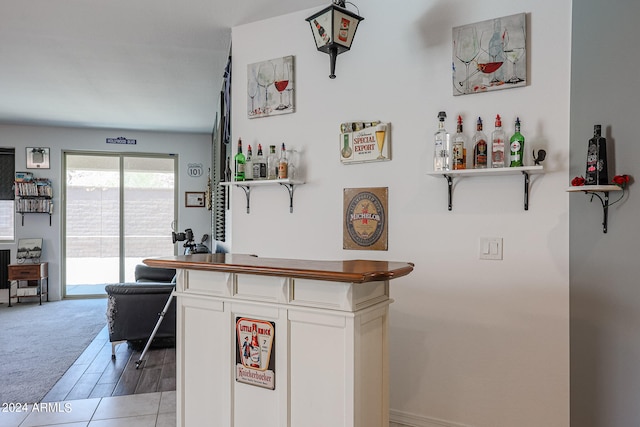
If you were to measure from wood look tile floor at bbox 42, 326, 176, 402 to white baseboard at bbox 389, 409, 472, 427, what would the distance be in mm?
1731

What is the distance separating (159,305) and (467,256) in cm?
302

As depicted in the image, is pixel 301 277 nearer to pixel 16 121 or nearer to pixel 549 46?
pixel 549 46

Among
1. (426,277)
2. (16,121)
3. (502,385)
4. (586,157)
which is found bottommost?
(502,385)

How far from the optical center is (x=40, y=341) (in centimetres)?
458

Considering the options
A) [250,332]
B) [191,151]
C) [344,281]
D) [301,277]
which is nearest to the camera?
[344,281]

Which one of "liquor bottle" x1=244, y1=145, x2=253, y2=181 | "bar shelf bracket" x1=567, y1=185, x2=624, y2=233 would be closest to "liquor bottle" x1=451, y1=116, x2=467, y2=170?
"bar shelf bracket" x1=567, y1=185, x2=624, y2=233

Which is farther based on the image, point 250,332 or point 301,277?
point 250,332

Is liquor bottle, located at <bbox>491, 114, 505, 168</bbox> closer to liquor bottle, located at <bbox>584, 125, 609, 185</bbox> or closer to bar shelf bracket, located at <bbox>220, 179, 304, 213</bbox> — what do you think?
liquor bottle, located at <bbox>584, 125, 609, 185</bbox>

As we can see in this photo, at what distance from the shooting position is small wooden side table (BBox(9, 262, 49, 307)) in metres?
6.26

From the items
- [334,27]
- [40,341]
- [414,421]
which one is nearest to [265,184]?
[334,27]

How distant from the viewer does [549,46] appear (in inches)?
88.1

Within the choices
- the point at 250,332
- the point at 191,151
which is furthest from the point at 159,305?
the point at 191,151

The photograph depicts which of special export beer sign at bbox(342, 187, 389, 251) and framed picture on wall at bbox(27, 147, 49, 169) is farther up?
framed picture on wall at bbox(27, 147, 49, 169)

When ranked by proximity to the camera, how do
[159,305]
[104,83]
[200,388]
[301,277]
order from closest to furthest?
[301,277] < [200,388] < [159,305] < [104,83]
